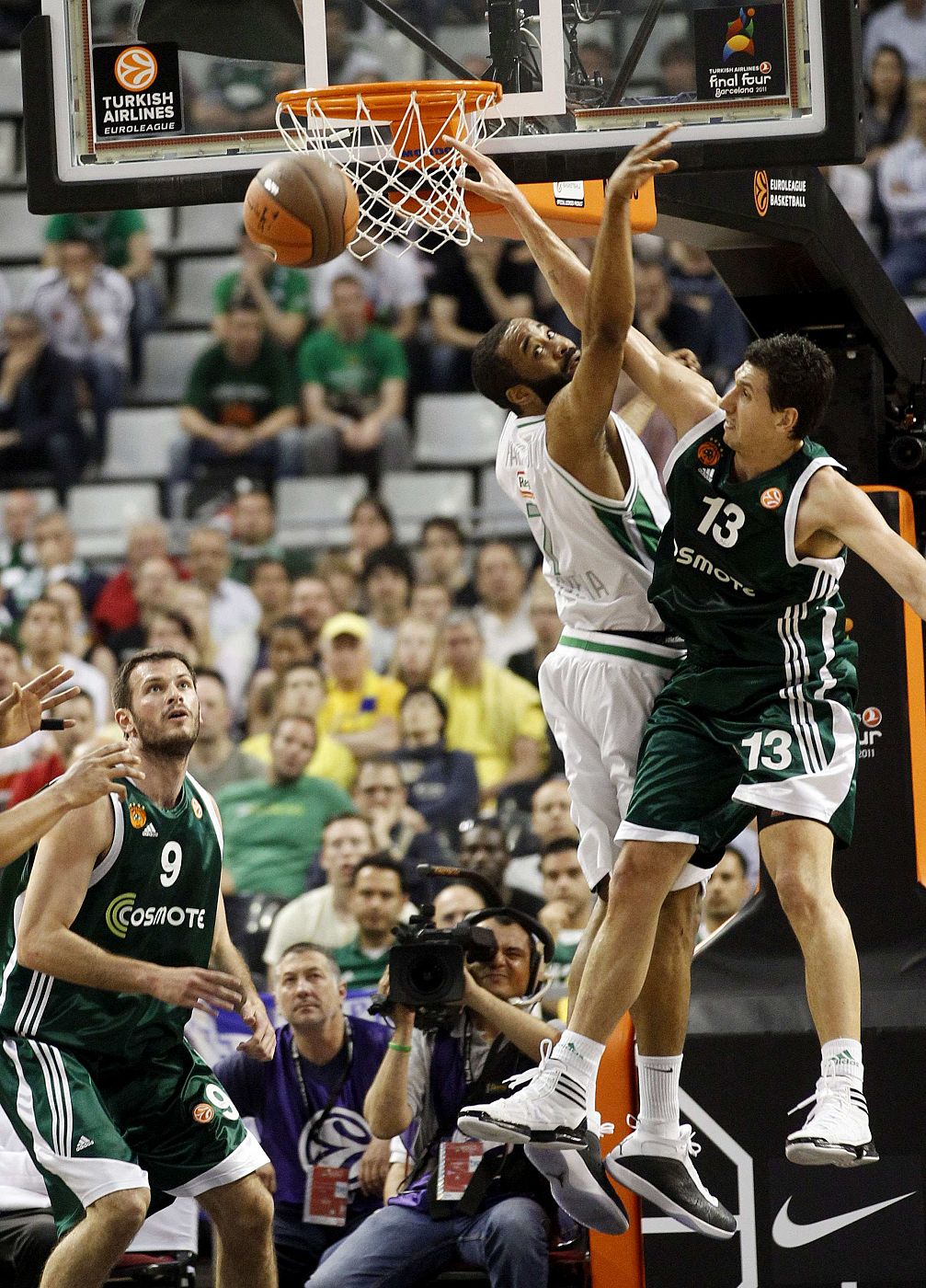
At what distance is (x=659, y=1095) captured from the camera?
536cm

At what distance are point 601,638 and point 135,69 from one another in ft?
7.11

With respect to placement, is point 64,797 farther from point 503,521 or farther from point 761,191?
point 503,521

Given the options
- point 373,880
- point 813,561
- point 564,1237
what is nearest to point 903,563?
point 813,561

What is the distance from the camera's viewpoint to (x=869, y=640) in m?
6.36

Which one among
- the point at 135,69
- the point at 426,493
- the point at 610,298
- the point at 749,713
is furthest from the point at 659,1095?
the point at 426,493

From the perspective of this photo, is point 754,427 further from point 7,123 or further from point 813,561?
point 7,123

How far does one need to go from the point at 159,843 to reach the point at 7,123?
9.98 metres

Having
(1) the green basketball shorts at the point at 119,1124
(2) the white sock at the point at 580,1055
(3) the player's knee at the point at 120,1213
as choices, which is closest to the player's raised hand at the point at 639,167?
(2) the white sock at the point at 580,1055

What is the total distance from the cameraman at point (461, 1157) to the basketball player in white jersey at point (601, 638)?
0.78 m

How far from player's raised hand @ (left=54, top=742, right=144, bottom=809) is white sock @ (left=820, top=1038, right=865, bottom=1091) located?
199cm

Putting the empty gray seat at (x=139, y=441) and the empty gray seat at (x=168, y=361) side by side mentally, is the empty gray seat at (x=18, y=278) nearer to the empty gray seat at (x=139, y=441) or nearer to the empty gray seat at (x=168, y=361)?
the empty gray seat at (x=168, y=361)

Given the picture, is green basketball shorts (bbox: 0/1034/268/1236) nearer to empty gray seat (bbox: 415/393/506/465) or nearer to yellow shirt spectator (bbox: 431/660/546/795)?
yellow shirt spectator (bbox: 431/660/546/795)

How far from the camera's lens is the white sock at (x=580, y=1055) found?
509 centimetres

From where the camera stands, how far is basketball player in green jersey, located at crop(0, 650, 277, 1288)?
5.54 metres
